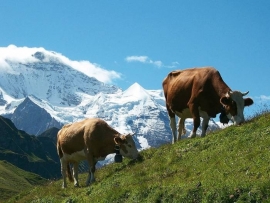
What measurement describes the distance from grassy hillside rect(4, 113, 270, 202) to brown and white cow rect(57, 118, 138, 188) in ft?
2.71

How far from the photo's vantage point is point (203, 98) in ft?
71.9

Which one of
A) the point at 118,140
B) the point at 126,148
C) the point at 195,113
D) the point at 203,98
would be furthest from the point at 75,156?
the point at 203,98

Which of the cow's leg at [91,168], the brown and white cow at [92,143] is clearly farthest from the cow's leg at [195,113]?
the cow's leg at [91,168]

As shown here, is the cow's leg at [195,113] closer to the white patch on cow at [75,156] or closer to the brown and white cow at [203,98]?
the brown and white cow at [203,98]

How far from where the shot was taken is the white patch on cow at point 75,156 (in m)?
23.6

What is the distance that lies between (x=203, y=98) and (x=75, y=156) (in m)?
7.06

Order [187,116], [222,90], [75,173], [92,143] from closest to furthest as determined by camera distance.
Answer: [222,90] < [92,143] < [187,116] < [75,173]

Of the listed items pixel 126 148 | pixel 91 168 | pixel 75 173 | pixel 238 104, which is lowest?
pixel 91 168

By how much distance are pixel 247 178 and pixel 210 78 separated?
9390 millimetres

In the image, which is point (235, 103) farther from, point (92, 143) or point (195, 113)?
point (92, 143)

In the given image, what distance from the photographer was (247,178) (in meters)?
13.4

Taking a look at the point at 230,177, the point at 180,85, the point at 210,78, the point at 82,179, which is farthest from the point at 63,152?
the point at 230,177

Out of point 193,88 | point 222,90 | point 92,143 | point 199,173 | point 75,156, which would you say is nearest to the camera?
point 199,173

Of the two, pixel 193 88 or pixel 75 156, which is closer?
pixel 193 88
